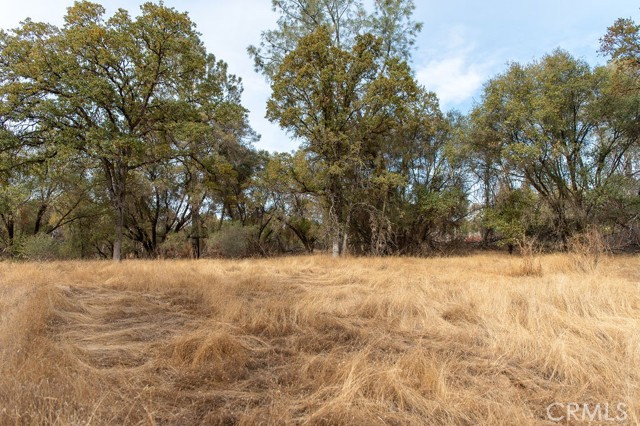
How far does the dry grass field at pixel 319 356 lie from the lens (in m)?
2.18

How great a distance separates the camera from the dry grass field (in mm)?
2176

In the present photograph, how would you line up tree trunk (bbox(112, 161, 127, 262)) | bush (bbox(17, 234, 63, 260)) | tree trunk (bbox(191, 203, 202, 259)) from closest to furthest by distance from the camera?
tree trunk (bbox(112, 161, 127, 262)) → bush (bbox(17, 234, 63, 260)) → tree trunk (bbox(191, 203, 202, 259))

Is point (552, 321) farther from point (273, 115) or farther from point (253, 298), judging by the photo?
point (273, 115)

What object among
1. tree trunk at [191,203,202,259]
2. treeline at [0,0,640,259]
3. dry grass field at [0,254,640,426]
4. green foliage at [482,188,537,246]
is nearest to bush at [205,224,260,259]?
treeline at [0,0,640,259]

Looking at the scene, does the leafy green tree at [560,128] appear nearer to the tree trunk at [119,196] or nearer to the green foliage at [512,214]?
the green foliage at [512,214]

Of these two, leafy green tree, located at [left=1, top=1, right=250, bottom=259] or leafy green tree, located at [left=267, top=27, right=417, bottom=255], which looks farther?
leafy green tree, located at [left=267, top=27, right=417, bottom=255]

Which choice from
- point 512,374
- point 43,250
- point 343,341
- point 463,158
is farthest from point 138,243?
point 512,374

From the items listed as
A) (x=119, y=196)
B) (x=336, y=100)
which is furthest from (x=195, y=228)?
(x=336, y=100)

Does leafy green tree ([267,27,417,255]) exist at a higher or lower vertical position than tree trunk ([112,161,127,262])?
higher

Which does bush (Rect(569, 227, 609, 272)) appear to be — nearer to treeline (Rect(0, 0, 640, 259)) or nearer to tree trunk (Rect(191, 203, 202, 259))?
treeline (Rect(0, 0, 640, 259))

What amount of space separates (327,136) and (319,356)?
11.4m

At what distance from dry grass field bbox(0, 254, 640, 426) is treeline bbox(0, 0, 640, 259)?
8119 mm

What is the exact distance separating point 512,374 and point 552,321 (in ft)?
5.47

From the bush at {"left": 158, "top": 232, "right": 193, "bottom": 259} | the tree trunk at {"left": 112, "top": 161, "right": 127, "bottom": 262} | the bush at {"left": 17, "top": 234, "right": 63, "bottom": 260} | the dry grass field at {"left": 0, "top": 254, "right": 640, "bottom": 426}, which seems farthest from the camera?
the bush at {"left": 158, "top": 232, "right": 193, "bottom": 259}
